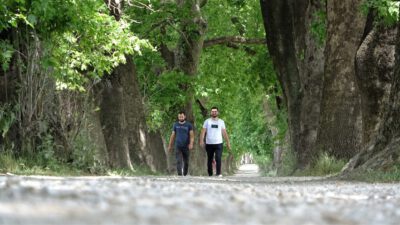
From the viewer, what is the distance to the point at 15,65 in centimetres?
1566

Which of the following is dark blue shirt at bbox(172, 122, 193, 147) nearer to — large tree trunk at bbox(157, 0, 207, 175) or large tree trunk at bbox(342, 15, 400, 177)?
large tree trunk at bbox(342, 15, 400, 177)

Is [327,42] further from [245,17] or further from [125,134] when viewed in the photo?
[245,17]

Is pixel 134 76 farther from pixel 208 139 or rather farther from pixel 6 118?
pixel 6 118

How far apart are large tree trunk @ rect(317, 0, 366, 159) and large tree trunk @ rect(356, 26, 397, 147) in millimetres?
2313

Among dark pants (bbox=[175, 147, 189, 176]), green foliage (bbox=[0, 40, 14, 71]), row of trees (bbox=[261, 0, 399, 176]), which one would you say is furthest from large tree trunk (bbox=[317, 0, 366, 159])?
green foliage (bbox=[0, 40, 14, 71])

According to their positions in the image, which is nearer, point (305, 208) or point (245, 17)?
point (305, 208)

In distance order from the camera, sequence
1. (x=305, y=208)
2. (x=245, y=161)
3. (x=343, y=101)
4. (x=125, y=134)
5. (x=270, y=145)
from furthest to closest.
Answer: (x=245, y=161), (x=270, y=145), (x=125, y=134), (x=343, y=101), (x=305, y=208)

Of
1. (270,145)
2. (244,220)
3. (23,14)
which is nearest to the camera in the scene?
(244,220)

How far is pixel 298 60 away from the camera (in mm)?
23016

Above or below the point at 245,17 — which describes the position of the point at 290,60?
below

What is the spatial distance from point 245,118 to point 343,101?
114 feet

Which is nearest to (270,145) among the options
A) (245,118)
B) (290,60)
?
(245,118)

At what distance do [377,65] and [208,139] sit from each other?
509cm

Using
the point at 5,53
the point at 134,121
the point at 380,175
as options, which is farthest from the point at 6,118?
the point at 134,121
